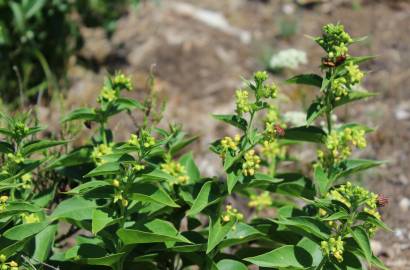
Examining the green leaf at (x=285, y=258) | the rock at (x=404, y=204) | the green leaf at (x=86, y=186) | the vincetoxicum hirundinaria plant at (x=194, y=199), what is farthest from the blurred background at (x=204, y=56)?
the green leaf at (x=86, y=186)

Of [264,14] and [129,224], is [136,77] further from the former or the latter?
[129,224]

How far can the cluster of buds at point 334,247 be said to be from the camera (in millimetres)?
2525

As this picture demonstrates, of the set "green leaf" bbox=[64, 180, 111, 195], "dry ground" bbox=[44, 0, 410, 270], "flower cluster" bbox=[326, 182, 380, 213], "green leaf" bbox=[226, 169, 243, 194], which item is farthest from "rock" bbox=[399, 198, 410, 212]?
"green leaf" bbox=[64, 180, 111, 195]

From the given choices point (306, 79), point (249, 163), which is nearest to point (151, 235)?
point (249, 163)

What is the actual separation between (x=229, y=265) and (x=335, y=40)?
110cm

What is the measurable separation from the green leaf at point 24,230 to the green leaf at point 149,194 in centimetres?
40

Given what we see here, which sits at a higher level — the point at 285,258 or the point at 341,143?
the point at 341,143

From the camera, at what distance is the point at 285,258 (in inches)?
106

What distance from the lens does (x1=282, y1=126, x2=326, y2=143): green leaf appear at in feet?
9.78

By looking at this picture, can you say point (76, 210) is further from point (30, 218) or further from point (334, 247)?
point (334, 247)

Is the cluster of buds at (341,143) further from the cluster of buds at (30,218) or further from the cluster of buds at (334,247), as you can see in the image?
the cluster of buds at (30,218)

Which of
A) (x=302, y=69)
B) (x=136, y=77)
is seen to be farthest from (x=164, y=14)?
(x=302, y=69)

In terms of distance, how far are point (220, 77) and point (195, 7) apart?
1.32m

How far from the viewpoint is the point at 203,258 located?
2947 mm
